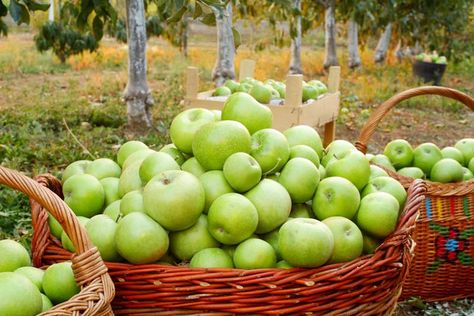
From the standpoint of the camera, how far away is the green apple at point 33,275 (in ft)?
4.97

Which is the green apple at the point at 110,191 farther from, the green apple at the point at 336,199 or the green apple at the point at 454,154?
the green apple at the point at 454,154

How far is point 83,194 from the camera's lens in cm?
182

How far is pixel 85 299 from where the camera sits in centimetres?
134

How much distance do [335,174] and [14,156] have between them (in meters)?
3.27

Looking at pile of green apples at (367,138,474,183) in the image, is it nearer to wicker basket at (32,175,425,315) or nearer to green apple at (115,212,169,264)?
wicker basket at (32,175,425,315)

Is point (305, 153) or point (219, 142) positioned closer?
point (219, 142)

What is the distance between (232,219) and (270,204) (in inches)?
5.6

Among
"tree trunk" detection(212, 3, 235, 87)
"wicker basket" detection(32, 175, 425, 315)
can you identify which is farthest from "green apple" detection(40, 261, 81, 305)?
"tree trunk" detection(212, 3, 235, 87)

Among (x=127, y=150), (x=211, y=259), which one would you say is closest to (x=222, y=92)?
(x=127, y=150)

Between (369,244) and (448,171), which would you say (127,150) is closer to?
(369,244)

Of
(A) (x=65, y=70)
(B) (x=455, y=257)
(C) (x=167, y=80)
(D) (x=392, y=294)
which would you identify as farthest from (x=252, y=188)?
(A) (x=65, y=70)

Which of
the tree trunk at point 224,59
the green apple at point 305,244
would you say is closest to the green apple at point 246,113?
the green apple at point 305,244

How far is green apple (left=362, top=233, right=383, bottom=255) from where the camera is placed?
1.80 meters

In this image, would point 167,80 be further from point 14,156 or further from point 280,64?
point 14,156
